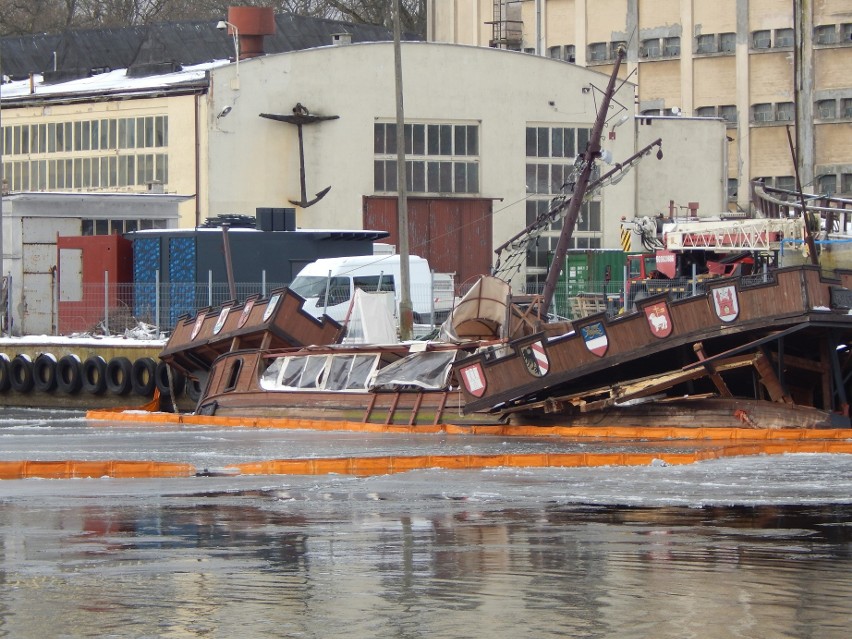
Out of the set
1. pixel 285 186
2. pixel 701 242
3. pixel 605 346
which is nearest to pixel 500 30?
pixel 285 186

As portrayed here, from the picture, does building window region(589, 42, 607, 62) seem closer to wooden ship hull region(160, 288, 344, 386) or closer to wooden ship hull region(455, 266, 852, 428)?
wooden ship hull region(160, 288, 344, 386)

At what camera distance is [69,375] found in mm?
37844

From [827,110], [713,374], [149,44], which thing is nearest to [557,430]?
[713,374]

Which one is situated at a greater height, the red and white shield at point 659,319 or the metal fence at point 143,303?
the metal fence at point 143,303

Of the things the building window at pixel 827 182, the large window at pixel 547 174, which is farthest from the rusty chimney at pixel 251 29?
the building window at pixel 827 182

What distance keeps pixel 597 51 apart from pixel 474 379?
5446cm

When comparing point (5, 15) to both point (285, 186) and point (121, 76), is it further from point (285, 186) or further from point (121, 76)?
point (285, 186)

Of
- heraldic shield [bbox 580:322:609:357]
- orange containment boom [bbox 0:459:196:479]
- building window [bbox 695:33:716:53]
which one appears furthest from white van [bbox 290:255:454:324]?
building window [bbox 695:33:716:53]

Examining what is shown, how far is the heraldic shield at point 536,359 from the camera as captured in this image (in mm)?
24734

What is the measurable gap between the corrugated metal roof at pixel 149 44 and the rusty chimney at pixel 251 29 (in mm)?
5503

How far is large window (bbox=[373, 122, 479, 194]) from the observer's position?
55812mm

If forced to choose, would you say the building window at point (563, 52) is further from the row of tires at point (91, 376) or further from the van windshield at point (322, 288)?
the row of tires at point (91, 376)

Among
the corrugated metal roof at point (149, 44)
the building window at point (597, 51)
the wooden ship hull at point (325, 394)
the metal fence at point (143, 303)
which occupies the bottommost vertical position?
the wooden ship hull at point (325, 394)

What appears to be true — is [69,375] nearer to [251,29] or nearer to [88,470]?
[88,470]
